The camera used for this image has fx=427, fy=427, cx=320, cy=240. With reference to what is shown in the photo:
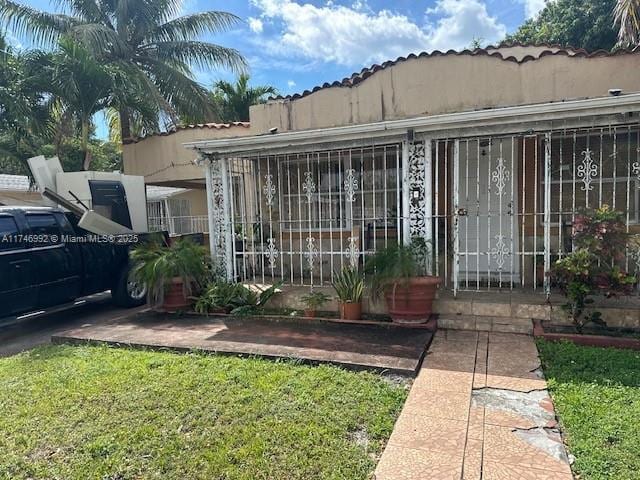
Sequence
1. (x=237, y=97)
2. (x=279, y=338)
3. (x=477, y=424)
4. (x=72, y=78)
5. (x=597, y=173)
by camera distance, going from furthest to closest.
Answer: (x=237, y=97), (x=72, y=78), (x=597, y=173), (x=279, y=338), (x=477, y=424)

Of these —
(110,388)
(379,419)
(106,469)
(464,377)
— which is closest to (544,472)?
(379,419)

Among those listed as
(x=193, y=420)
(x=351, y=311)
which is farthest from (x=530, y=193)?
(x=193, y=420)

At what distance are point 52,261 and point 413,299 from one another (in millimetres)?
5400

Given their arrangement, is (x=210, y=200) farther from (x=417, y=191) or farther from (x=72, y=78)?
(x=72, y=78)

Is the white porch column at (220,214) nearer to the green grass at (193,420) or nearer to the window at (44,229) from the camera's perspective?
the window at (44,229)

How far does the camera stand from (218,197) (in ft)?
22.8

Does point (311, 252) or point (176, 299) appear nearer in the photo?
point (311, 252)

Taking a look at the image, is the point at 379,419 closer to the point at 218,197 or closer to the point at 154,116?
the point at 218,197

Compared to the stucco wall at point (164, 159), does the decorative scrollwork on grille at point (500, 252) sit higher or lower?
lower

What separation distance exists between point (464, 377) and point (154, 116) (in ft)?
39.3

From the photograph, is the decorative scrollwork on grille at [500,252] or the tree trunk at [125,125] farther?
the tree trunk at [125,125]

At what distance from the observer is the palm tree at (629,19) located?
735cm

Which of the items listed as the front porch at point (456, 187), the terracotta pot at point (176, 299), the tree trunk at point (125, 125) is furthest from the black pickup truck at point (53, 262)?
the tree trunk at point (125, 125)

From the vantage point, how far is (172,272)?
6.41 meters
